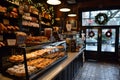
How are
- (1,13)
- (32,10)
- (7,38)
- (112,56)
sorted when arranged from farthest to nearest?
(112,56), (32,10), (7,38), (1,13)

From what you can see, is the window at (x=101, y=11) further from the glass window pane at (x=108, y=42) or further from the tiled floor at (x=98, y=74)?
the tiled floor at (x=98, y=74)

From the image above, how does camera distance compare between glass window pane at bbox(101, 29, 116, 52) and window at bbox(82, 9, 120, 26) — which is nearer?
window at bbox(82, 9, 120, 26)

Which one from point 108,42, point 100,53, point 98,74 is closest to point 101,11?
point 108,42

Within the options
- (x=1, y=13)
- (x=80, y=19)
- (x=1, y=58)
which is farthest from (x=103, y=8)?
(x=1, y=58)

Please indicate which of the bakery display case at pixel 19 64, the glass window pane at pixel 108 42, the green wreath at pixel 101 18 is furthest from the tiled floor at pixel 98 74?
the green wreath at pixel 101 18

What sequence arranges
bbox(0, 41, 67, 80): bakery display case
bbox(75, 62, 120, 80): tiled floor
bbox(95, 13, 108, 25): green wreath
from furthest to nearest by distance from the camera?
1. bbox(95, 13, 108, 25): green wreath
2. bbox(75, 62, 120, 80): tiled floor
3. bbox(0, 41, 67, 80): bakery display case

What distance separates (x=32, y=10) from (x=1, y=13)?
1.90 metres

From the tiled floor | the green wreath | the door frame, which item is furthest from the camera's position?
the green wreath

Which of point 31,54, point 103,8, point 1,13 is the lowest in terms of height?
point 31,54

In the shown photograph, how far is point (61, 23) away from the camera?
378 inches

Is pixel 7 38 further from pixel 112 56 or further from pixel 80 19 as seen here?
pixel 112 56

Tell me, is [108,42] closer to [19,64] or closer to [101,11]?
[101,11]

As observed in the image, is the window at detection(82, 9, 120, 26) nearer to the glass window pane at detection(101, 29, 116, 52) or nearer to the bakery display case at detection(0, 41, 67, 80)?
the glass window pane at detection(101, 29, 116, 52)

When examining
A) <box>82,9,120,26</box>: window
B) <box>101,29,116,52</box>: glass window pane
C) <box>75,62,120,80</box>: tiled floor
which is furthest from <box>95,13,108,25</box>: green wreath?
<box>75,62,120,80</box>: tiled floor
